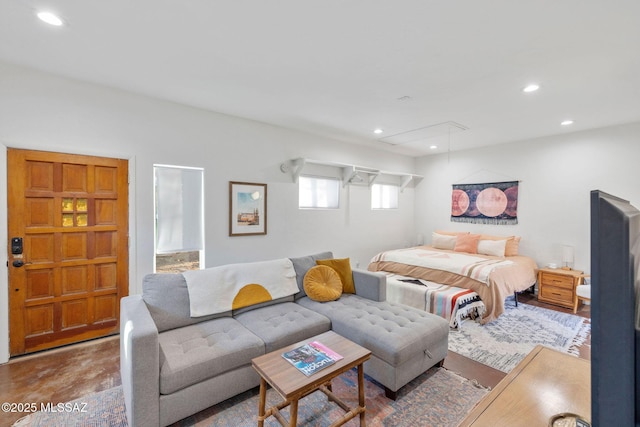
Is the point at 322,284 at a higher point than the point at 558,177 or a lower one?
lower

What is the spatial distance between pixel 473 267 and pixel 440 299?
75cm

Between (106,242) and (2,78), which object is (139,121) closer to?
(2,78)

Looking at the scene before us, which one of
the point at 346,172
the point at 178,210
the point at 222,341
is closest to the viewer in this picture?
the point at 222,341

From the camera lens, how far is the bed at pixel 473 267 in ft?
11.7

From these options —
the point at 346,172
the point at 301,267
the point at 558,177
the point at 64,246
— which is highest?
the point at 346,172

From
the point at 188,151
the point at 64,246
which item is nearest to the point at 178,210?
the point at 188,151

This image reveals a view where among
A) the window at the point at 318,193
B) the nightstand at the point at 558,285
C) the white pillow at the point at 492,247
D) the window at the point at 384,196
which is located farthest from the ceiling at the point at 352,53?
the window at the point at 384,196

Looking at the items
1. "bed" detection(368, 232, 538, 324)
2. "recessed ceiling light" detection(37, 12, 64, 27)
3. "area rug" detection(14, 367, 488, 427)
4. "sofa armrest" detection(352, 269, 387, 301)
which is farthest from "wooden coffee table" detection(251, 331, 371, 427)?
"recessed ceiling light" detection(37, 12, 64, 27)

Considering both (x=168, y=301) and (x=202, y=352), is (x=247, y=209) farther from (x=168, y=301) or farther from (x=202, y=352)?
(x=202, y=352)

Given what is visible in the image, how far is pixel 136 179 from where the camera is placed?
124 inches

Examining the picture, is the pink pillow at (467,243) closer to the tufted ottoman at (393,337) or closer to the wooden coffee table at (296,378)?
the tufted ottoman at (393,337)

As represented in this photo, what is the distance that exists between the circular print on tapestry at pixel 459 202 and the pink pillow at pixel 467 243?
0.65 meters

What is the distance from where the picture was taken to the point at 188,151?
3.49 metres

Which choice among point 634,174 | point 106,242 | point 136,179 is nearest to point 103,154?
point 136,179
